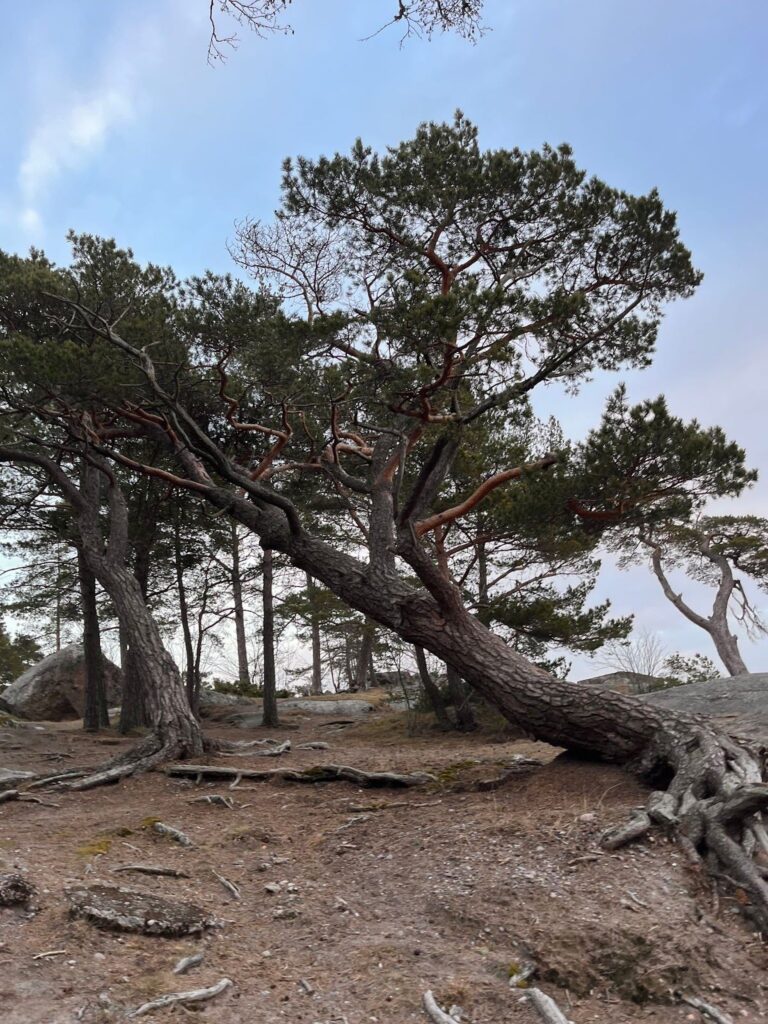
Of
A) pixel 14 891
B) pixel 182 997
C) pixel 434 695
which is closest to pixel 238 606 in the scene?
pixel 434 695

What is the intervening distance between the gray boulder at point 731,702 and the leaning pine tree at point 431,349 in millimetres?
1875

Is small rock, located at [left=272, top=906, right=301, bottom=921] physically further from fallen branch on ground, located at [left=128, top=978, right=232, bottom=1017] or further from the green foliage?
the green foliage

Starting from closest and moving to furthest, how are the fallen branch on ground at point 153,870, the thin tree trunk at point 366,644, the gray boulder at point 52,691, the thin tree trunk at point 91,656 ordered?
the fallen branch on ground at point 153,870
the thin tree trunk at point 91,656
the thin tree trunk at point 366,644
the gray boulder at point 52,691

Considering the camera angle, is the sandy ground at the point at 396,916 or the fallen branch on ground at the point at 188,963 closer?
the sandy ground at the point at 396,916

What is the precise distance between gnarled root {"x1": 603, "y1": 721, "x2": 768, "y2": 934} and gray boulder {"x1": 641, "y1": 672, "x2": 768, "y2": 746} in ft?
4.36

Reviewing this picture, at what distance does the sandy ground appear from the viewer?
341 cm

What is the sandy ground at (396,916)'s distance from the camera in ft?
11.2

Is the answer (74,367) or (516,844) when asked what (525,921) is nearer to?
(516,844)

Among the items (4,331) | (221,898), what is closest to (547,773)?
(221,898)

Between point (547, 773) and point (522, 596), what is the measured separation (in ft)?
23.7

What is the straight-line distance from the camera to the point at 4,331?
10250 millimetres

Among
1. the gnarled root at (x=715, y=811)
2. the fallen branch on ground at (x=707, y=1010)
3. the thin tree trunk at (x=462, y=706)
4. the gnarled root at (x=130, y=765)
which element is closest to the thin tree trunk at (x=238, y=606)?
the thin tree trunk at (x=462, y=706)

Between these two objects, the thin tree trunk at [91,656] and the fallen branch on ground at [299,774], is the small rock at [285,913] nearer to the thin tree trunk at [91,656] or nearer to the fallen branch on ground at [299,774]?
the fallen branch on ground at [299,774]

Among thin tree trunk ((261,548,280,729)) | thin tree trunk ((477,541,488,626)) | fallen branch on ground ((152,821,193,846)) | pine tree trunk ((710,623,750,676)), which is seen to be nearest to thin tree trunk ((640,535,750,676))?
Result: pine tree trunk ((710,623,750,676))
